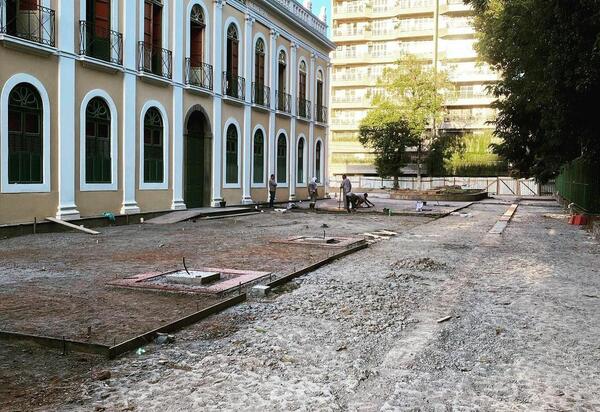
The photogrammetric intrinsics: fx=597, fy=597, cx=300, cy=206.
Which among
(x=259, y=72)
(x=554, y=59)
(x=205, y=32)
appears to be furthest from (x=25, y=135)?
(x=259, y=72)

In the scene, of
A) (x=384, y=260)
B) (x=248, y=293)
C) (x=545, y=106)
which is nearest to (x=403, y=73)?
(x=545, y=106)

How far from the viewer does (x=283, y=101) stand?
103 feet

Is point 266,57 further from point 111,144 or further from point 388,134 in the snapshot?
point 388,134

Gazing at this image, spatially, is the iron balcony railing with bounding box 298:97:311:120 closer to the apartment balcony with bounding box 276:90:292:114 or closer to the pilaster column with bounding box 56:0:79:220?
the apartment balcony with bounding box 276:90:292:114

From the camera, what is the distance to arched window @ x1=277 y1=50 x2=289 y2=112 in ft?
101

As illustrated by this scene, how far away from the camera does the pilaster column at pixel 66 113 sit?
16.2 m

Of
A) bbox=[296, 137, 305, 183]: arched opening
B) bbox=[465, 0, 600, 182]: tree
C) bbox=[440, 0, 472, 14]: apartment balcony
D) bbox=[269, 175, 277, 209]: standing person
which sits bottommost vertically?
bbox=[269, 175, 277, 209]: standing person

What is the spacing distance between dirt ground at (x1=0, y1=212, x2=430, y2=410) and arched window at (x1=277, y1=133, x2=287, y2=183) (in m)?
13.6

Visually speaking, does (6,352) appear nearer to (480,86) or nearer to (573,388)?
(573,388)

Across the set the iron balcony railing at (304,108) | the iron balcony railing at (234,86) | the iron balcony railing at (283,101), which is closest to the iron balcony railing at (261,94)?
the iron balcony railing at (234,86)

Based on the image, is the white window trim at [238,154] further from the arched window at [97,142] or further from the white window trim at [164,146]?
the arched window at [97,142]

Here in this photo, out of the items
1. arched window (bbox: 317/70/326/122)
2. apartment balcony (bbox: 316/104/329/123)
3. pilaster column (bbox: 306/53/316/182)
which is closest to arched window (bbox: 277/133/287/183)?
pilaster column (bbox: 306/53/316/182)

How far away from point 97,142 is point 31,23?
3850 millimetres

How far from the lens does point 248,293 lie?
7.77 metres
